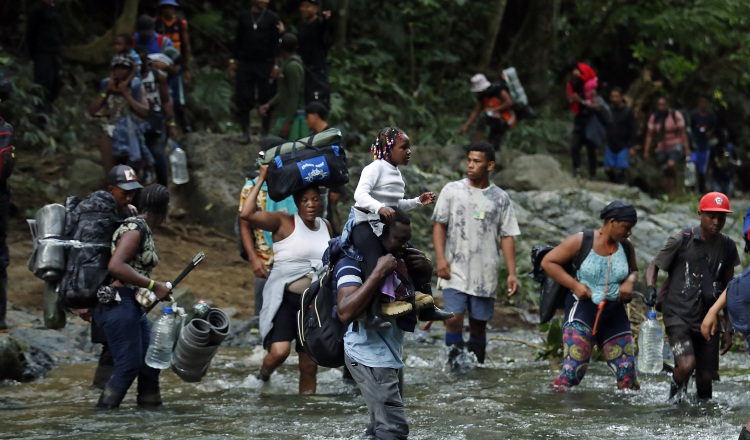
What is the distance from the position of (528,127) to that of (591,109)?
2.74 metres

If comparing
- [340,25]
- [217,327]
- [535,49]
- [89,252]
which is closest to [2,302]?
[89,252]

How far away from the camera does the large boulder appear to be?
1958cm

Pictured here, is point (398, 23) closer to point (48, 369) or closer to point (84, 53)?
point (84, 53)

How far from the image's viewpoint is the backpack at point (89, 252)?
8.28 m

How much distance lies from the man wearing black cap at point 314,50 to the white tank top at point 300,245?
24.6ft

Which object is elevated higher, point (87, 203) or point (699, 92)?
point (699, 92)

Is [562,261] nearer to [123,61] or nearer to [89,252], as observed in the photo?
[89,252]

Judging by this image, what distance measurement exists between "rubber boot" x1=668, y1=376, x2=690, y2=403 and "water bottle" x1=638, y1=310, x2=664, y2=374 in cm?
44

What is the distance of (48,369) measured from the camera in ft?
35.5

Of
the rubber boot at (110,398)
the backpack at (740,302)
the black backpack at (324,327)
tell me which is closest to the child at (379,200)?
the black backpack at (324,327)

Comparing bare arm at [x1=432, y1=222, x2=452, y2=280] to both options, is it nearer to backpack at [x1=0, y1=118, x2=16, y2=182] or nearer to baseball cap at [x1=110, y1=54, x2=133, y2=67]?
backpack at [x1=0, y1=118, x2=16, y2=182]

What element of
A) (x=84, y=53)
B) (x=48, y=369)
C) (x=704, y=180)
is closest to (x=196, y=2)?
(x=84, y=53)

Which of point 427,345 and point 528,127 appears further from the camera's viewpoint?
point 528,127

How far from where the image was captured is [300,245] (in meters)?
9.23
